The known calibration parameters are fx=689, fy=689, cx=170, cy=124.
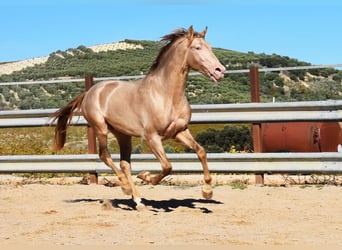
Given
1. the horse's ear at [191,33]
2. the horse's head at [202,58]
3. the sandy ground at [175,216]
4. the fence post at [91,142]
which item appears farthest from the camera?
the fence post at [91,142]

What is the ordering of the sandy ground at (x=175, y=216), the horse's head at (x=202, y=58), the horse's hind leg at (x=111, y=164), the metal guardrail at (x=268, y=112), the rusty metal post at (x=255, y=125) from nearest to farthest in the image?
1. the sandy ground at (x=175, y=216)
2. the horse's head at (x=202, y=58)
3. the horse's hind leg at (x=111, y=164)
4. the metal guardrail at (x=268, y=112)
5. the rusty metal post at (x=255, y=125)

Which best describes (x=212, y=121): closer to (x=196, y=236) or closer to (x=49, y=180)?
(x=49, y=180)

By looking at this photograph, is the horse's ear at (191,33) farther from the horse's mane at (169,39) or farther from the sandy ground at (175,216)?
the sandy ground at (175,216)

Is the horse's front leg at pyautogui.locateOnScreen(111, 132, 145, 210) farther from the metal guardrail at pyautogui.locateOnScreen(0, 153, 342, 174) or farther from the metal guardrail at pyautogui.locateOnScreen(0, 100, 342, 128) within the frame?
the metal guardrail at pyautogui.locateOnScreen(0, 100, 342, 128)

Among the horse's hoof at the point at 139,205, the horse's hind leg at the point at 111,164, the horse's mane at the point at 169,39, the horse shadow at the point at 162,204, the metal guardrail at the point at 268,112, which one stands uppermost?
the horse's mane at the point at 169,39

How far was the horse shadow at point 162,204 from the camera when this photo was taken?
27.9 ft

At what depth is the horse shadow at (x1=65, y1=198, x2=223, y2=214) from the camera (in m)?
8.52

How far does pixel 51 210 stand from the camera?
862cm

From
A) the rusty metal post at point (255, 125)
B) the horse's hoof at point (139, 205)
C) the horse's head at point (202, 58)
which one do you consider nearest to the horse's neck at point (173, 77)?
the horse's head at point (202, 58)

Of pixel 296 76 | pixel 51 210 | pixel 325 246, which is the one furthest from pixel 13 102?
pixel 325 246

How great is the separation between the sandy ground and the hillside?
243 cm

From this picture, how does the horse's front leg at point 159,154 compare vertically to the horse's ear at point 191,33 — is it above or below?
below

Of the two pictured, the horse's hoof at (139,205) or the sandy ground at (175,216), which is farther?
the horse's hoof at (139,205)

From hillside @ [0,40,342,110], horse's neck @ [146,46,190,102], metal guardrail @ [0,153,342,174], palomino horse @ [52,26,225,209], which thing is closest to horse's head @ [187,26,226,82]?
palomino horse @ [52,26,225,209]
